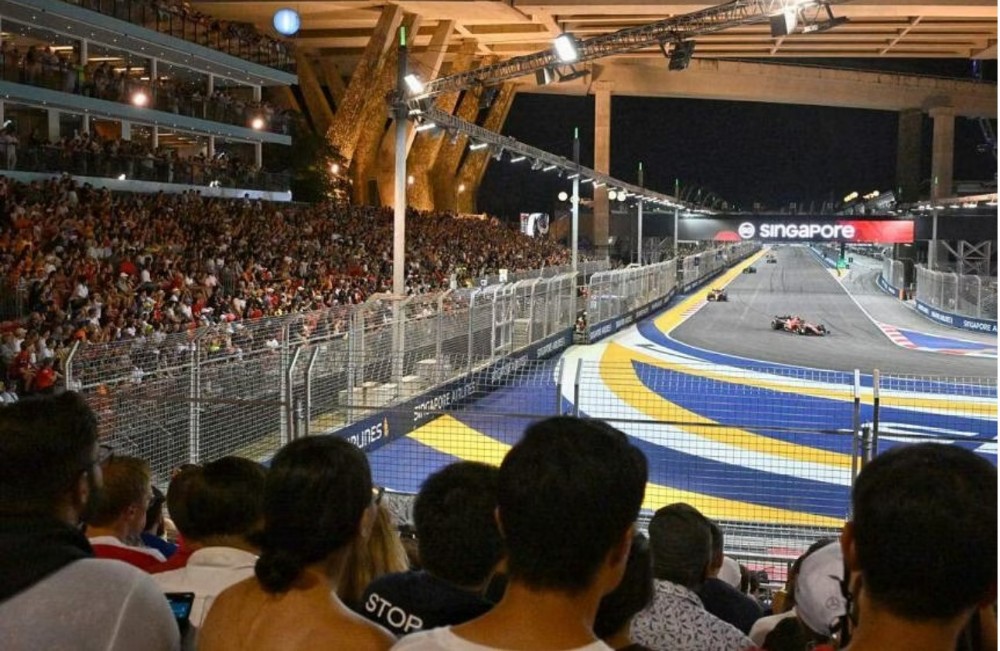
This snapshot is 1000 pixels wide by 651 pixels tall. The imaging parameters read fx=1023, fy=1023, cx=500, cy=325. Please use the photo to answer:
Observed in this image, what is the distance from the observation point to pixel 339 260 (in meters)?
26.7

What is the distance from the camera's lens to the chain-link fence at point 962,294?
3188cm

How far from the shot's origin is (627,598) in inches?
89.3

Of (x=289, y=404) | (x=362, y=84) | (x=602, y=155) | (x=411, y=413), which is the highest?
(x=362, y=84)

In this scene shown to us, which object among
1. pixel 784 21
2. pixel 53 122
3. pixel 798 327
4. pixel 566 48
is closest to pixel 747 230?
pixel 798 327

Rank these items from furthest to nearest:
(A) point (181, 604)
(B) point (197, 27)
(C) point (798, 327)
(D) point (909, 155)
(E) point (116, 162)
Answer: (D) point (909, 155)
(B) point (197, 27)
(C) point (798, 327)
(E) point (116, 162)
(A) point (181, 604)

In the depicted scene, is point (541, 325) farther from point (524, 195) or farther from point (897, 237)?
point (524, 195)

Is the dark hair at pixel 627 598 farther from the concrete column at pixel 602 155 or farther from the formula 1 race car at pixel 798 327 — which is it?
the concrete column at pixel 602 155

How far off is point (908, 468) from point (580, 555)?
1.99 ft

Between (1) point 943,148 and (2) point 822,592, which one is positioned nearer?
(2) point 822,592

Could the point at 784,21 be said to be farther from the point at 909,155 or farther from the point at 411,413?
the point at 909,155

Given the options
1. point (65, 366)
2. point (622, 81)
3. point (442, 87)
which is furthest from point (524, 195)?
point (65, 366)

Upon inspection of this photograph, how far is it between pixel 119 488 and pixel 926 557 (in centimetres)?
250

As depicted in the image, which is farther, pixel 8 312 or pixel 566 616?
pixel 8 312

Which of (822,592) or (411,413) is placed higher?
(822,592)
